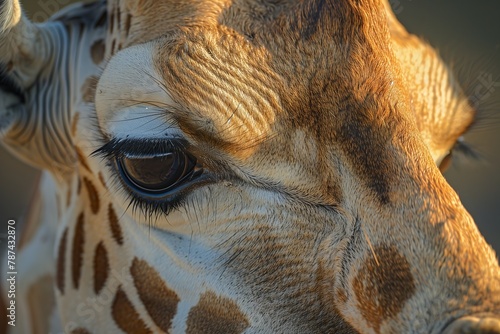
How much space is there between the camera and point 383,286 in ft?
5.62

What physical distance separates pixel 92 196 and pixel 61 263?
12.7 inches

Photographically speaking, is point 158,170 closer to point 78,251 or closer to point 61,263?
point 78,251

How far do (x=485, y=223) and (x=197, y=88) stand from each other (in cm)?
594

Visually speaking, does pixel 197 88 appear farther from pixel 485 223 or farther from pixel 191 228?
pixel 485 223

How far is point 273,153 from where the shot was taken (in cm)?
192

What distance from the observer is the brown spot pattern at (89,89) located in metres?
2.26

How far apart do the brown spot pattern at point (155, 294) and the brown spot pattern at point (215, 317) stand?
0.09 metres

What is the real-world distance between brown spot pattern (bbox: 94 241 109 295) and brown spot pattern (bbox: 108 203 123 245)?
0.08 metres

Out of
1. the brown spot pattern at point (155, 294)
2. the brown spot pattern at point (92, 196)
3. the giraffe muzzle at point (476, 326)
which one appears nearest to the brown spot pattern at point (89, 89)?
the brown spot pattern at point (92, 196)

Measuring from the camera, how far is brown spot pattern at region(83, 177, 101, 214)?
2.34 metres

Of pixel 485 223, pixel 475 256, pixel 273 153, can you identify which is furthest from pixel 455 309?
pixel 485 223

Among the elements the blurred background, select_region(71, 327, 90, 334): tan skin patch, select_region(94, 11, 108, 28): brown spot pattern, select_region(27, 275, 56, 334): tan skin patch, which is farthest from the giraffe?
the blurred background

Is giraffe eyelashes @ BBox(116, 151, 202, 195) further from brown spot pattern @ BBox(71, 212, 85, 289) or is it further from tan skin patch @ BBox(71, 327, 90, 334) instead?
tan skin patch @ BBox(71, 327, 90, 334)

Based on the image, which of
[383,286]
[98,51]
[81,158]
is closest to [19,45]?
[98,51]
